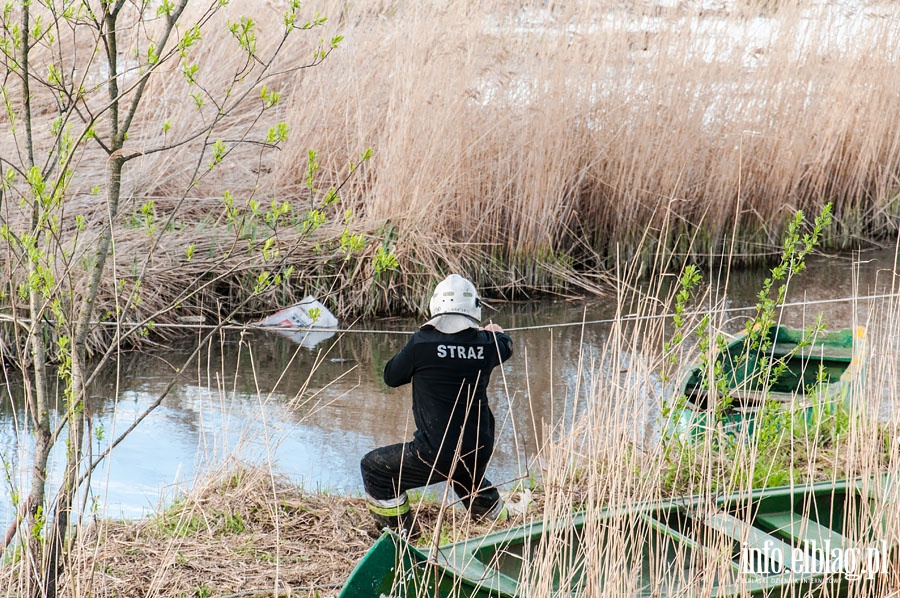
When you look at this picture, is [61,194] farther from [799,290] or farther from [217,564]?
[799,290]

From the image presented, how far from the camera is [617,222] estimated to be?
798 cm

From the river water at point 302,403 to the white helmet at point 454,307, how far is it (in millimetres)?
420

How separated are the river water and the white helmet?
0.42 m

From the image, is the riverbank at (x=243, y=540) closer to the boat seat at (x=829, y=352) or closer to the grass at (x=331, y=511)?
the grass at (x=331, y=511)

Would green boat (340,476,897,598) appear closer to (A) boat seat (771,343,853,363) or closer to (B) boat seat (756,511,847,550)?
(B) boat seat (756,511,847,550)

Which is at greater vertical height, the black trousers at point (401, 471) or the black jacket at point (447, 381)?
the black jacket at point (447, 381)

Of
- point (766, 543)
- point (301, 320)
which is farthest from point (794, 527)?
point (301, 320)

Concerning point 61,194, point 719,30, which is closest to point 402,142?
point 719,30

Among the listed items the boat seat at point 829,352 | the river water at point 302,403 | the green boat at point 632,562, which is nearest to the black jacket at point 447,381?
the river water at point 302,403

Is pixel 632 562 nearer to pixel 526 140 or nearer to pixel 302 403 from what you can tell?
pixel 302 403

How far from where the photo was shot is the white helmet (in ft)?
11.2

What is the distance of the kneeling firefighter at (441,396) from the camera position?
3408mm

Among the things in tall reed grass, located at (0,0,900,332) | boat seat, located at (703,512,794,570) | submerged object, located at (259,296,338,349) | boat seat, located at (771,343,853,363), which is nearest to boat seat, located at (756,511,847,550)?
boat seat, located at (703,512,794,570)

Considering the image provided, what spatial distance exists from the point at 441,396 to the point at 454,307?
0.33m
